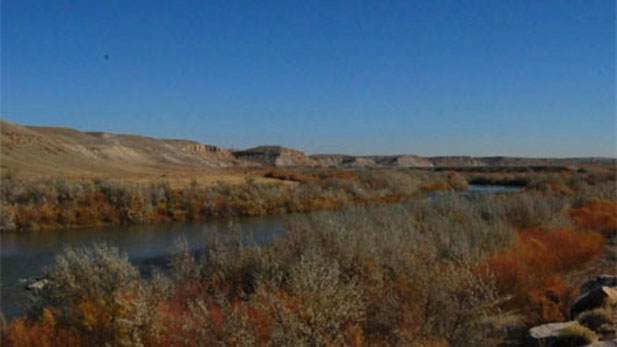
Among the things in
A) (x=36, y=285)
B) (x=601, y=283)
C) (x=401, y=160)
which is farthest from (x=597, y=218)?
(x=401, y=160)

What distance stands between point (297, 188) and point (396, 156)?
415ft

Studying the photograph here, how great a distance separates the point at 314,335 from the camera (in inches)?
206

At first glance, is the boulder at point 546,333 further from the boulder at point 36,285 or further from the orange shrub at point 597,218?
the orange shrub at point 597,218

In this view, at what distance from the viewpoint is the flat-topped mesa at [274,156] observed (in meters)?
123

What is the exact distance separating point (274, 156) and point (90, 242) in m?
109

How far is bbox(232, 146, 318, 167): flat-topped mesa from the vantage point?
123312 mm

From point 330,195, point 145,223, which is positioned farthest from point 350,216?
point 330,195

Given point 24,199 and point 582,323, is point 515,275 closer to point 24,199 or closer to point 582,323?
point 582,323

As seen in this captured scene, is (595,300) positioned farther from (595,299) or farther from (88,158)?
(88,158)

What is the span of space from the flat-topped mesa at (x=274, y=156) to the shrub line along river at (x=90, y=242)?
9723cm

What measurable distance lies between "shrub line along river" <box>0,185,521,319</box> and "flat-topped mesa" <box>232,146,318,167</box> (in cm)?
9723

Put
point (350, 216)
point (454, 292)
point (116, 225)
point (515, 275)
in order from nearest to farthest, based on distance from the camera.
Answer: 1. point (454, 292)
2. point (515, 275)
3. point (350, 216)
4. point (116, 225)

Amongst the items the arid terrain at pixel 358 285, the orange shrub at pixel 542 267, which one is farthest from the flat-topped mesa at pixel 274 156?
the orange shrub at pixel 542 267

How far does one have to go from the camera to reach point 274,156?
126 m
